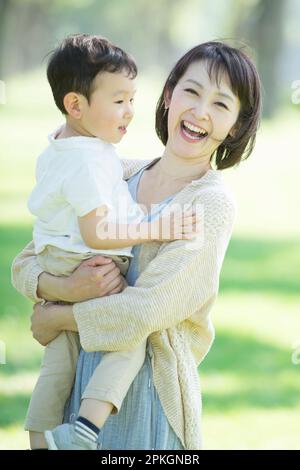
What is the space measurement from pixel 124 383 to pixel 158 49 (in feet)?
211

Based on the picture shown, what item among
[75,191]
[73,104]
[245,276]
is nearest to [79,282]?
[75,191]

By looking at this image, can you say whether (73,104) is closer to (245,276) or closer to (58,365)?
(58,365)

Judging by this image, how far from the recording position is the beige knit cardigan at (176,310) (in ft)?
10.3

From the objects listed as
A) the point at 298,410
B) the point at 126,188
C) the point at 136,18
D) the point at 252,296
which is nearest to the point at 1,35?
the point at 252,296

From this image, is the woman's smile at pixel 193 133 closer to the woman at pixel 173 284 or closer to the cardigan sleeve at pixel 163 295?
the woman at pixel 173 284

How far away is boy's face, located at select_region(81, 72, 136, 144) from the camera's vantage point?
127 inches

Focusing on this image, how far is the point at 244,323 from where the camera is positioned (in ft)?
25.9

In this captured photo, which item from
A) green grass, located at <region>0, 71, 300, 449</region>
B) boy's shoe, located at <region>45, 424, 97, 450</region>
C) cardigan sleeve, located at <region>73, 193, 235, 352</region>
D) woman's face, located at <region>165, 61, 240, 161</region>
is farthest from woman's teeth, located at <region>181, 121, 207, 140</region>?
green grass, located at <region>0, 71, 300, 449</region>

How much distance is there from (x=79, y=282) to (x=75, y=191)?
0.29m

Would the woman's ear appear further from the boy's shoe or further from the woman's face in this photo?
the boy's shoe

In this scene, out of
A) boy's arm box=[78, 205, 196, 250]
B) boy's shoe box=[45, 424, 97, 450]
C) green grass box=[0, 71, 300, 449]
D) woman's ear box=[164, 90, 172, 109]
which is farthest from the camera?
green grass box=[0, 71, 300, 449]

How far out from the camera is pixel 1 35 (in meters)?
29.4

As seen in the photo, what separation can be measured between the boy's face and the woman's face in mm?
189

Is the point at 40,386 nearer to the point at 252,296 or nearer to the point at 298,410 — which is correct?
the point at 298,410
